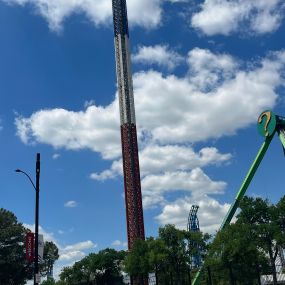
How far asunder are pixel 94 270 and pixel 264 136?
47980 millimetres

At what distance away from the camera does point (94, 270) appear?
97375mm

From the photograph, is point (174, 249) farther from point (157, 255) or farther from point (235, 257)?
point (235, 257)

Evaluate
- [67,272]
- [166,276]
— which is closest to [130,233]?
[67,272]

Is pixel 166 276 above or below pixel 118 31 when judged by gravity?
below

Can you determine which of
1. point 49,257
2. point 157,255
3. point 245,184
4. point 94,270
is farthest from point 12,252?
point 245,184

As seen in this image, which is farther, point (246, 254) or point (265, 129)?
point (265, 129)

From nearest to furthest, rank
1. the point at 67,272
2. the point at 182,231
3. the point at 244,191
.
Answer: the point at 182,231, the point at 244,191, the point at 67,272

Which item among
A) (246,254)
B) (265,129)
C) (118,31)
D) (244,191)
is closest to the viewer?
(246,254)

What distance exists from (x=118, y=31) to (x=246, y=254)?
237ft

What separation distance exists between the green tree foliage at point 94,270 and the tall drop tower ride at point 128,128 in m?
6.70

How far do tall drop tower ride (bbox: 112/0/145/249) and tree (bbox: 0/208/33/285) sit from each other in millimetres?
22153

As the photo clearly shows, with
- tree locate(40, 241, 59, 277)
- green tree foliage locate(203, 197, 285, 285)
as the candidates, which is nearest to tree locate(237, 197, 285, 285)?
green tree foliage locate(203, 197, 285, 285)

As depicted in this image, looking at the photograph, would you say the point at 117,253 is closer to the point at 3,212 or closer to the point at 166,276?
the point at 3,212

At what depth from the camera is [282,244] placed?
216 feet
